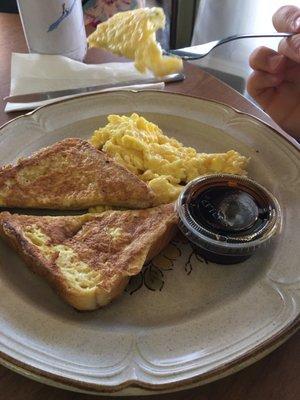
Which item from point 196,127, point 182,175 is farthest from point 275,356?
point 196,127

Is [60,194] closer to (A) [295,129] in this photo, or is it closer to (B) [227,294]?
(B) [227,294]

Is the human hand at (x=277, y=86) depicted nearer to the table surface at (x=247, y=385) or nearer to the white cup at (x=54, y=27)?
the white cup at (x=54, y=27)

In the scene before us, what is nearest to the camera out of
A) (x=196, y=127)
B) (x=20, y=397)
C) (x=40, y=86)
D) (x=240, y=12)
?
(x=20, y=397)

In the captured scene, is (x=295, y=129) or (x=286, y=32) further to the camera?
(x=295, y=129)

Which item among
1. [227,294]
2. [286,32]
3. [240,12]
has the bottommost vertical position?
[240,12]

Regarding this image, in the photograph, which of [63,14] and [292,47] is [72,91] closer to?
[63,14]

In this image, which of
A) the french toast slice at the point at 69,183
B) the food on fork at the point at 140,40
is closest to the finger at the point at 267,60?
the food on fork at the point at 140,40
